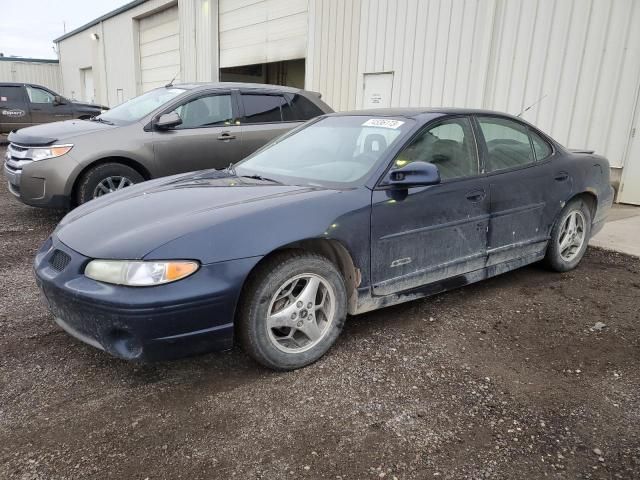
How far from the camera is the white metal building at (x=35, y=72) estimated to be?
2850 centimetres

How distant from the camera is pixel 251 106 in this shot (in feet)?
20.9

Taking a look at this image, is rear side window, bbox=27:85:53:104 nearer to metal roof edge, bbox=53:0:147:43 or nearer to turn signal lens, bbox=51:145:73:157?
metal roof edge, bbox=53:0:147:43

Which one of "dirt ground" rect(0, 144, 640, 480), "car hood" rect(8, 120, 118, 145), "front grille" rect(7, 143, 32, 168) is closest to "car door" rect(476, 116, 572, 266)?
"dirt ground" rect(0, 144, 640, 480)

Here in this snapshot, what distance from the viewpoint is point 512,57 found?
7.97 metres

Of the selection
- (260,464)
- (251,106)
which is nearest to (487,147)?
(260,464)

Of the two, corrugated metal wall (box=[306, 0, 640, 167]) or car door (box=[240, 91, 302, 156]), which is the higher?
corrugated metal wall (box=[306, 0, 640, 167])

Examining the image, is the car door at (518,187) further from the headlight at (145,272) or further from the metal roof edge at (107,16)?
the metal roof edge at (107,16)

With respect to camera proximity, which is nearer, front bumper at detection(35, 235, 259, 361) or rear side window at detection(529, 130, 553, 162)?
front bumper at detection(35, 235, 259, 361)

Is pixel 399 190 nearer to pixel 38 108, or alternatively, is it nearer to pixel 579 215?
pixel 579 215

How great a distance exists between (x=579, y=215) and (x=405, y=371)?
8.70 ft

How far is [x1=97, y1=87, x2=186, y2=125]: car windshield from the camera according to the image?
5.91 metres

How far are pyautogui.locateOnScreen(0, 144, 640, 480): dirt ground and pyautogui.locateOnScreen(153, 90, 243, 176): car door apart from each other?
2.64 metres

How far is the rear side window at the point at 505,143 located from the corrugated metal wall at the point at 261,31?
912cm

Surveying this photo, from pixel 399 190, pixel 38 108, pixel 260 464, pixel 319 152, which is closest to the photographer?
pixel 260 464
